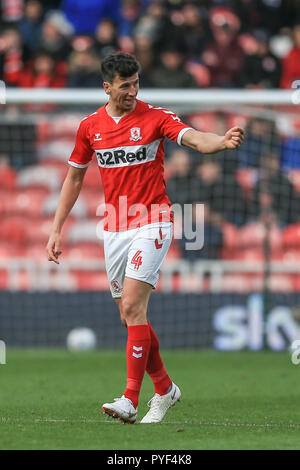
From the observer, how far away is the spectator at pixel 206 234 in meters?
12.2

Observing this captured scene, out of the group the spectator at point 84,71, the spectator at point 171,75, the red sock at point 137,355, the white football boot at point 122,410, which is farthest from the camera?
the spectator at point 84,71

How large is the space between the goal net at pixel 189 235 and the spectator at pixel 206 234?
0.01 meters

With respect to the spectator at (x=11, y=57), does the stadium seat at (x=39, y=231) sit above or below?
below

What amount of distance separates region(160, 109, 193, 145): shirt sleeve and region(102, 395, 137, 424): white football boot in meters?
1.64

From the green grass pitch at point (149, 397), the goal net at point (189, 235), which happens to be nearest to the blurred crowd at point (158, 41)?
the goal net at point (189, 235)

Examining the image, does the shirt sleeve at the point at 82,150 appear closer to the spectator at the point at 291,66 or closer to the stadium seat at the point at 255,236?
the stadium seat at the point at 255,236

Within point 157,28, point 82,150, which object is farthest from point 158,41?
point 82,150

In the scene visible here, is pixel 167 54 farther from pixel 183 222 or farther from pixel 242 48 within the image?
pixel 183 222

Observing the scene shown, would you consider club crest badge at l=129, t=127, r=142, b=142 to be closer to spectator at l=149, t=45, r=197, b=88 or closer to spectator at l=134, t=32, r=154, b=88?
spectator at l=149, t=45, r=197, b=88

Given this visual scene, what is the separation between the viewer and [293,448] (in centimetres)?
509

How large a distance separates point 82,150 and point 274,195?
586cm

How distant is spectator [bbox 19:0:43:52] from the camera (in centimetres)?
1595

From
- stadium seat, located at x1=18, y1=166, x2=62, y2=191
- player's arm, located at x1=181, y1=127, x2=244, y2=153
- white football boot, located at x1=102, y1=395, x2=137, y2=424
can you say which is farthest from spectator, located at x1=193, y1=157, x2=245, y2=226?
white football boot, located at x1=102, y1=395, x2=137, y2=424
